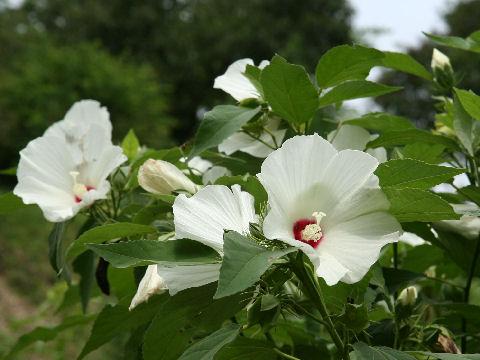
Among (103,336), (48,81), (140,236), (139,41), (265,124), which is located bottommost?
(139,41)

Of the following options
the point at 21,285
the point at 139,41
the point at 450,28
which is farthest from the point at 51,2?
the point at 21,285

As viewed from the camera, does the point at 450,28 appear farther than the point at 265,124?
Yes

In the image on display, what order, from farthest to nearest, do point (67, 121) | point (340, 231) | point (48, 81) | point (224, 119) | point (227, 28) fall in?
point (227, 28) < point (48, 81) < point (67, 121) < point (224, 119) < point (340, 231)

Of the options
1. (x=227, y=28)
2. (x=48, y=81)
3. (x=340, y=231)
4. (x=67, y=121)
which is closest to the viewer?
(x=340, y=231)

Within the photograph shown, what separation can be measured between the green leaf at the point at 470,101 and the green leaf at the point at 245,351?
1.11 ft

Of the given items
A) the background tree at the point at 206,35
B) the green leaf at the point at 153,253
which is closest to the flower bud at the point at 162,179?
the green leaf at the point at 153,253

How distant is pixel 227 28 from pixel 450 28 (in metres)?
5.55

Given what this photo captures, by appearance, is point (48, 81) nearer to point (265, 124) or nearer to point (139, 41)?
point (139, 41)

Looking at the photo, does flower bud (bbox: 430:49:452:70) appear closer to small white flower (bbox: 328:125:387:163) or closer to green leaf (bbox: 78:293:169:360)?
small white flower (bbox: 328:125:387:163)

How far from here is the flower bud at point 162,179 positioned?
627 mm

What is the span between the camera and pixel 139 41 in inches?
627

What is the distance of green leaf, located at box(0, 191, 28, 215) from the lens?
78 cm

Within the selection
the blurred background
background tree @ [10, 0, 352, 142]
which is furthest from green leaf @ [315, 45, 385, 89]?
background tree @ [10, 0, 352, 142]

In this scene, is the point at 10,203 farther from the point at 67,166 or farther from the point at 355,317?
the point at 355,317
